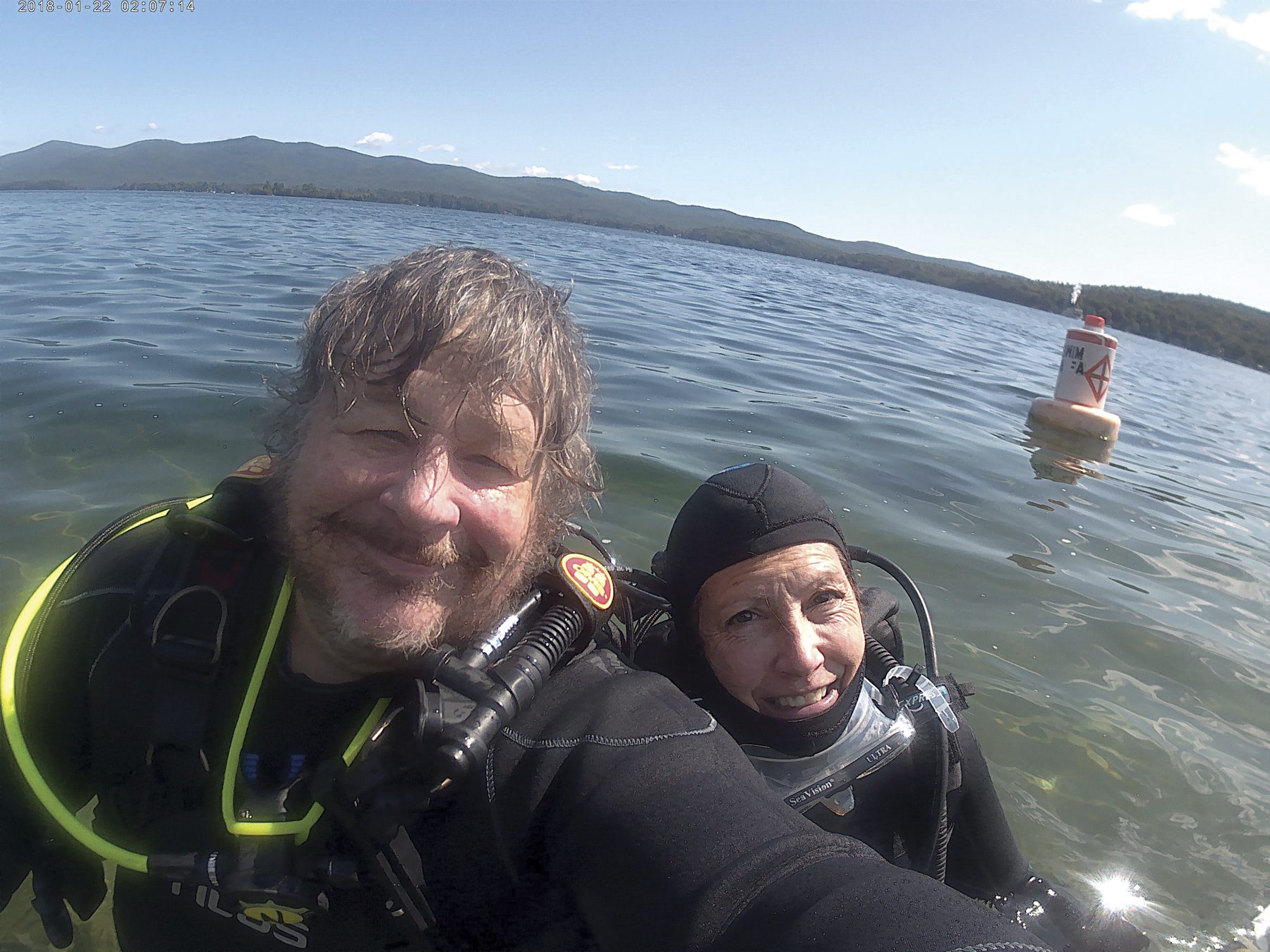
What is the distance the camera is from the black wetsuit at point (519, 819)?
1.31m

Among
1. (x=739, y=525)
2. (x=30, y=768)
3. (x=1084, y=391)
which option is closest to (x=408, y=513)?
(x=30, y=768)

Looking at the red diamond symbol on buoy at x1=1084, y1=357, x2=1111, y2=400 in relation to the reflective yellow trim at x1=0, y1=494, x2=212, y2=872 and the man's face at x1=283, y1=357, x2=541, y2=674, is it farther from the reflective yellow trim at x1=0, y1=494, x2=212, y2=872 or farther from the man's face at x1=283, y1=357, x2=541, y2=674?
the reflective yellow trim at x1=0, y1=494, x2=212, y2=872

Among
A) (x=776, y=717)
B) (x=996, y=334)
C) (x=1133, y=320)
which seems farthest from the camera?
(x=1133, y=320)

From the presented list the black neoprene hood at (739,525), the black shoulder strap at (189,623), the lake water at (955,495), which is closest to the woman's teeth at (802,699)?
the black neoprene hood at (739,525)

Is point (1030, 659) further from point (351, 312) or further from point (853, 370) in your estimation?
point (853, 370)

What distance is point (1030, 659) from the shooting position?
4664mm

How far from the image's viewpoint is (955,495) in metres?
7.05

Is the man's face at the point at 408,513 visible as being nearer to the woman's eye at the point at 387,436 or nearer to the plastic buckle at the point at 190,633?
A: the woman's eye at the point at 387,436

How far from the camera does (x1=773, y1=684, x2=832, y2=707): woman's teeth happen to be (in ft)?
7.88

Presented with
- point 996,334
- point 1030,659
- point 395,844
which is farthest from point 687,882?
point 996,334

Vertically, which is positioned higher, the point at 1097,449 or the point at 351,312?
the point at 351,312

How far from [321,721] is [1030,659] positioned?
4.30m

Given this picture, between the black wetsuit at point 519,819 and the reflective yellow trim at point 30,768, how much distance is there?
0.14 feet

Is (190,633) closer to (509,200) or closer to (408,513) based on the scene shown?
(408,513)
